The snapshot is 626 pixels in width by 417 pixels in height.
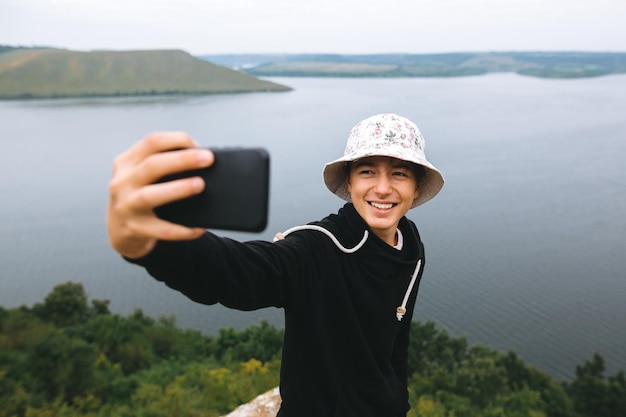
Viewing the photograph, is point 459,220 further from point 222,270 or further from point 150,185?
point 150,185

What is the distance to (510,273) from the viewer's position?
→ 1689 cm

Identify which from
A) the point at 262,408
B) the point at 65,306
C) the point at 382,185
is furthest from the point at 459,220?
the point at 382,185

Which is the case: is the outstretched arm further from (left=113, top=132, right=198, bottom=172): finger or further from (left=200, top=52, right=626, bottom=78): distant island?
(left=200, top=52, right=626, bottom=78): distant island

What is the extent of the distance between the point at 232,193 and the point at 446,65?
11562 centimetres

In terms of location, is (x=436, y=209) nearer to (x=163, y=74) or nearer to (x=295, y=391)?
(x=295, y=391)

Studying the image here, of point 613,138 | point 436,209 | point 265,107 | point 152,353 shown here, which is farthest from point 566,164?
point 265,107

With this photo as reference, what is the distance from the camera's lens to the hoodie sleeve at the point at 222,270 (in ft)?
2.22

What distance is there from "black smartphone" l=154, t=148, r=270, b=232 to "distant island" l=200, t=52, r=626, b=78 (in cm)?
9140

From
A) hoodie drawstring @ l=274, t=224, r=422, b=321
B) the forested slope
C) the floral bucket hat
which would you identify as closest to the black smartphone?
hoodie drawstring @ l=274, t=224, r=422, b=321

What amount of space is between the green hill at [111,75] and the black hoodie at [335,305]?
62629mm

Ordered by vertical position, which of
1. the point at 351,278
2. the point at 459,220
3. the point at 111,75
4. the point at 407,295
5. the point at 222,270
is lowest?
the point at 459,220

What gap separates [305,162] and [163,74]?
154 feet

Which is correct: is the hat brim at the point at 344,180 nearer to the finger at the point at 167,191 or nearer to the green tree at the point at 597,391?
the finger at the point at 167,191

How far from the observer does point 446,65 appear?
350 feet
